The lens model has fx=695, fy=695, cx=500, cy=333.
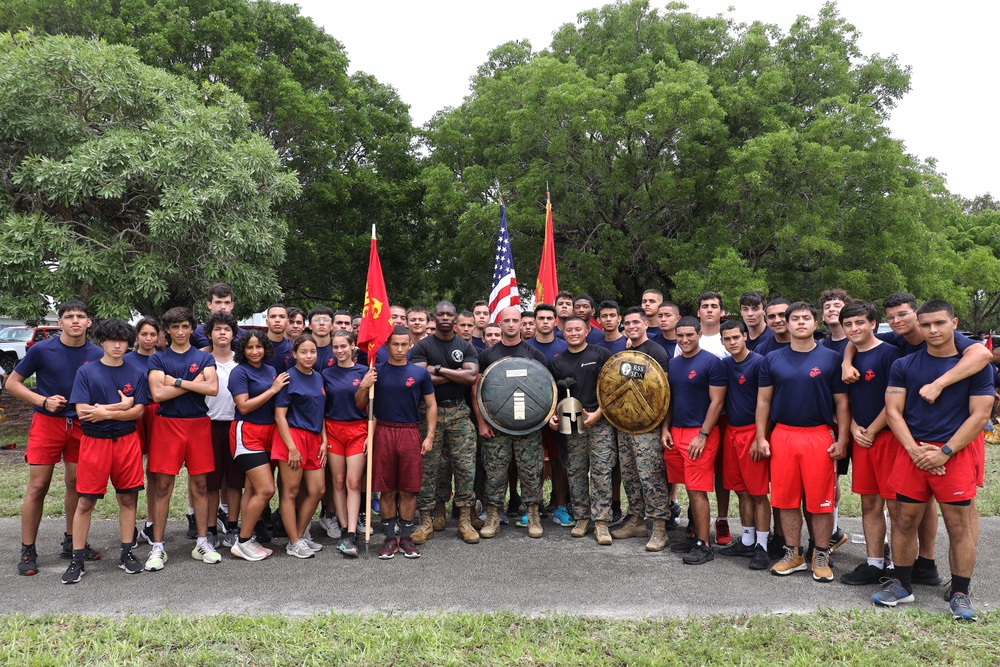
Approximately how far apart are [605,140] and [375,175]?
20.8ft

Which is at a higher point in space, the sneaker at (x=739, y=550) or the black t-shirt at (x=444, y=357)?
the black t-shirt at (x=444, y=357)

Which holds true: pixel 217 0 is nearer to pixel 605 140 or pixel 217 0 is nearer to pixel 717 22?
pixel 605 140

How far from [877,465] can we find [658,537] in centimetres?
177

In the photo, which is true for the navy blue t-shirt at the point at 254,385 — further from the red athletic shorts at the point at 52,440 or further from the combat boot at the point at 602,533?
the combat boot at the point at 602,533

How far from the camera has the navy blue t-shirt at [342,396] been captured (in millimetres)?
5762

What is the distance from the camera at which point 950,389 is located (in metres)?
4.28

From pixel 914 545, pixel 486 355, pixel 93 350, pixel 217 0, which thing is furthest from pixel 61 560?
pixel 217 0

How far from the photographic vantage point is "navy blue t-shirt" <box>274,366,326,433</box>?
5516 millimetres

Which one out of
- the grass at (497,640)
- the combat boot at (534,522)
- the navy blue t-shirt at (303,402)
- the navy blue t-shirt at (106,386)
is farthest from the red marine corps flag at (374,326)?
the grass at (497,640)

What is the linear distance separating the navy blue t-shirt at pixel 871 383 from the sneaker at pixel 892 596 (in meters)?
1.06

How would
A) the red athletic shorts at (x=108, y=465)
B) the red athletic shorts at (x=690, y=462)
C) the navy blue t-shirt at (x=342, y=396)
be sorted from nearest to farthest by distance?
the red athletic shorts at (x=108, y=465), the red athletic shorts at (x=690, y=462), the navy blue t-shirt at (x=342, y=396)

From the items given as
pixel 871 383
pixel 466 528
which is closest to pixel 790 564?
pixel 871 383

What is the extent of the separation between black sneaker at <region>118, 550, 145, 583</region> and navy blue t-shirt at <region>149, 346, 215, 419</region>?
1063 millimetres

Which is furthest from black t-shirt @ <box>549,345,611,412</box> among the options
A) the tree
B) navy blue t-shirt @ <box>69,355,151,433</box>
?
the tree
